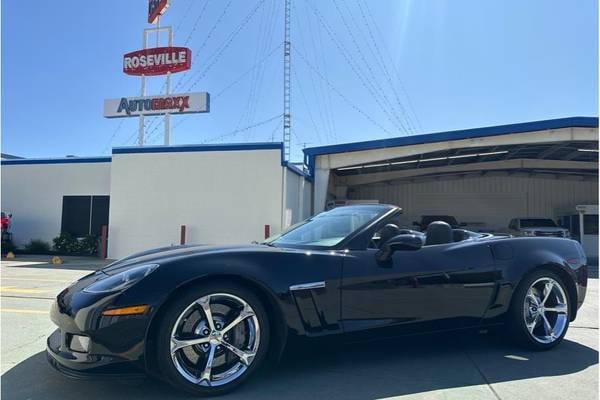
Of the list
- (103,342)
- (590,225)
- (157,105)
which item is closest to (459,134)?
(590,225)

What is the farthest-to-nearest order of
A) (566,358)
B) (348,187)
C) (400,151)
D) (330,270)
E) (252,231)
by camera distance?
1. (348,187)
2. (400,151)
3. (252,231)
4. (566,358)
5. (330,270)

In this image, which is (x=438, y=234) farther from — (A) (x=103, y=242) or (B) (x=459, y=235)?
(A) (x=103, y=242)

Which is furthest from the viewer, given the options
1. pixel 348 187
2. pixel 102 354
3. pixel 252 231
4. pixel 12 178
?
pixel 348 187

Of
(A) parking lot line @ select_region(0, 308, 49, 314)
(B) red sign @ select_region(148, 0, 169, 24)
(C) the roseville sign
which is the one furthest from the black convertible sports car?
(B) red sign @ select_region(148, 0, 169, 24)

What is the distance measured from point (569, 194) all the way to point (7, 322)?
29507 mm

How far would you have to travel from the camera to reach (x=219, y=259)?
3.19m

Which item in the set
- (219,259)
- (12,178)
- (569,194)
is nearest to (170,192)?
(12,178)

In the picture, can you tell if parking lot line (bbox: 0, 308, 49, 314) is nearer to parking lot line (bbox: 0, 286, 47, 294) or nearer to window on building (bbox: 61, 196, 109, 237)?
parking lot line (bbox: 0, 286, 47, 294)

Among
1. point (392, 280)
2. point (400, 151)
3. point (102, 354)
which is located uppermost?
point (400, 151)

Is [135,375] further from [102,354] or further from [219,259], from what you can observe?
[219,259]

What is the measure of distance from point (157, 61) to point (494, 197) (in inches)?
791

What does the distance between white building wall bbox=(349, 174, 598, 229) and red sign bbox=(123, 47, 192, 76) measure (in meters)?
11.8

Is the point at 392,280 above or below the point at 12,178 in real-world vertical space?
below

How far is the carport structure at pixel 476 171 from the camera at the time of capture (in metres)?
16.4
